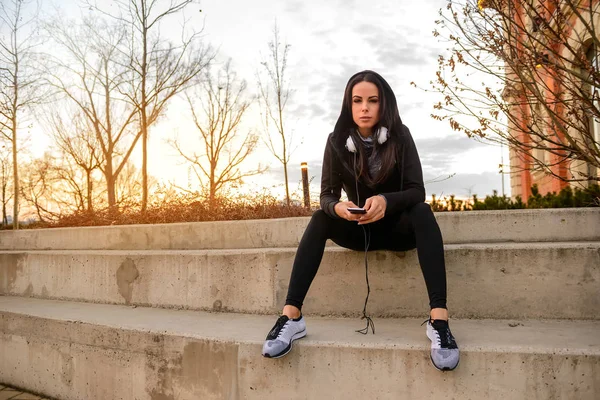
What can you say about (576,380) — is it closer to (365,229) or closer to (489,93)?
(365,229)

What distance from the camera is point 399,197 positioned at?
2699 millimetres

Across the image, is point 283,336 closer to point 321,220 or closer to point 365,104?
point 321,220

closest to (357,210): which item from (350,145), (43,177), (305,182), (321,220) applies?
(321,220)

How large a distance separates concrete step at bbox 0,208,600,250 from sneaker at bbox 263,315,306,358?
55.9 inches

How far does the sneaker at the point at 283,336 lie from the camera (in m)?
2.40

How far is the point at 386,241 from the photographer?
290 centimetres

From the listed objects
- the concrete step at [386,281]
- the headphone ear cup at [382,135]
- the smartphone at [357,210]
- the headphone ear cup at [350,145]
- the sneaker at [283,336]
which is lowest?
the sneaker at [283,336]

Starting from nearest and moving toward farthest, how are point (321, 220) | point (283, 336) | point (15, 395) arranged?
point (283, 336), point (321, 220), point (15, 395)

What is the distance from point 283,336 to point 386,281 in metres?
0.95

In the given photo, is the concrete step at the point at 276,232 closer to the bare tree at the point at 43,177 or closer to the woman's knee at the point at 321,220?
the woman's knee at the point at 321,220

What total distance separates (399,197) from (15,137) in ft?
41.7

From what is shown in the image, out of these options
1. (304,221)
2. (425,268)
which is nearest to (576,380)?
(425,268)

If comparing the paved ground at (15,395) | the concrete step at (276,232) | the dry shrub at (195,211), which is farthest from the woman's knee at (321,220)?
the dry shrub at (195,211)

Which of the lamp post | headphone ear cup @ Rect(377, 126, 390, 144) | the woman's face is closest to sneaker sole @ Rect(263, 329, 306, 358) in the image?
headphone ear cup @ Rect(377, 126, 390, 144)
